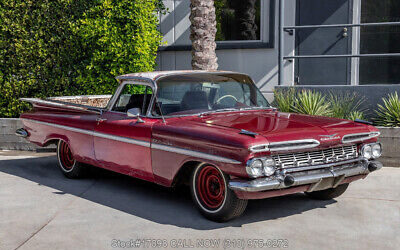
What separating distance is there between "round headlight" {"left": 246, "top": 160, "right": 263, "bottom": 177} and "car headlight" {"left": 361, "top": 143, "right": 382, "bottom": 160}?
54.9 inches

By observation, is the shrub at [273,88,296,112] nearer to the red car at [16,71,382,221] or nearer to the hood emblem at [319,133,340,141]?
the red car at [16,71,382,221]

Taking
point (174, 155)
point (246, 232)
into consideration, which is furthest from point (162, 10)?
point (246, 232)

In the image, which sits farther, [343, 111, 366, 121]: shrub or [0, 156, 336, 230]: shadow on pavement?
[343, 111, 366, 121]: shrub

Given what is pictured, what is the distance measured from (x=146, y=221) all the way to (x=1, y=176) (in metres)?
3.21

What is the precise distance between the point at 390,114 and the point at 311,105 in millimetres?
1248

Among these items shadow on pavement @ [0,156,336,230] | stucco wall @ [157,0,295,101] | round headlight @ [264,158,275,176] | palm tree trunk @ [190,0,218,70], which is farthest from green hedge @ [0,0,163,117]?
round headlight @ [264,158,275,176]

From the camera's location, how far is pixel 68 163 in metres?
7.65

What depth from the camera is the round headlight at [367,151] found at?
224 inches

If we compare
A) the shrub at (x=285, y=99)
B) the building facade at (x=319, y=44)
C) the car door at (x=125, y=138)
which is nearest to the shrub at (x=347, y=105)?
the shrub at (x=285, y=99)

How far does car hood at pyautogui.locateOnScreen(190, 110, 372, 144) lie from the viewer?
5145 mm

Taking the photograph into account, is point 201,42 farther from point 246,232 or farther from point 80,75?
point 246,232

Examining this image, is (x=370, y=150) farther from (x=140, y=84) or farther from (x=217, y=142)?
(x=140, y=84)

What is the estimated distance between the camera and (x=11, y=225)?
17.9 ft

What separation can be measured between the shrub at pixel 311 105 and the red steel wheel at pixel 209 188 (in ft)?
12.3
